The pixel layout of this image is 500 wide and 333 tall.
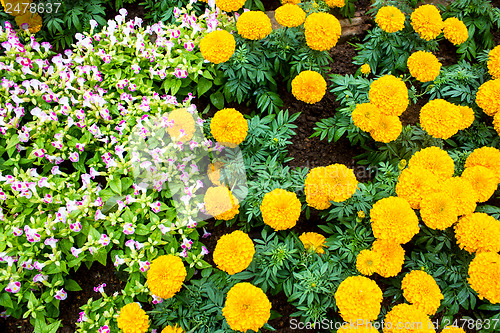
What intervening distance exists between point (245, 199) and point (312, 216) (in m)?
0.72

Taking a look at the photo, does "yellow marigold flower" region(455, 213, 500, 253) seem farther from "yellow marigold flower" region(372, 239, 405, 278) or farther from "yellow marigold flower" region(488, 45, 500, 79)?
"yellow marigold flower" region(488, 45, 500, 79)

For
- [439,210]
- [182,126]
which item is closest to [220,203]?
[182,126]

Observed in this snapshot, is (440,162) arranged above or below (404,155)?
above

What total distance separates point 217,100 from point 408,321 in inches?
100.0

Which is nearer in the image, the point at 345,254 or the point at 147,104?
the point at 345,254

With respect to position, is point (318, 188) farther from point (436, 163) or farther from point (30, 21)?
point (30, 21)

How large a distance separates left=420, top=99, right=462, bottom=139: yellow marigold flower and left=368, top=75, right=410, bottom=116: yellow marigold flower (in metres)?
0.23

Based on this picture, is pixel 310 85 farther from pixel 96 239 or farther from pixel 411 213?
pixel 96 239

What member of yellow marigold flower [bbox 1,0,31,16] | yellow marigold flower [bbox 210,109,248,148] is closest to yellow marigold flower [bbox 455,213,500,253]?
yellow marigold flower [bbox 210,109,248,148]

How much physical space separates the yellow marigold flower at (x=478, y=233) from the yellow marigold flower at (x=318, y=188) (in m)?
1.03

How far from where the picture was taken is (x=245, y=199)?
2.81m

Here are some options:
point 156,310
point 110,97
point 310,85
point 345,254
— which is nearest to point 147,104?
point 110,97

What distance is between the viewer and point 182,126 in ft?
9.83

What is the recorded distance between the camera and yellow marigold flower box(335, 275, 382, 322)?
209 cm
